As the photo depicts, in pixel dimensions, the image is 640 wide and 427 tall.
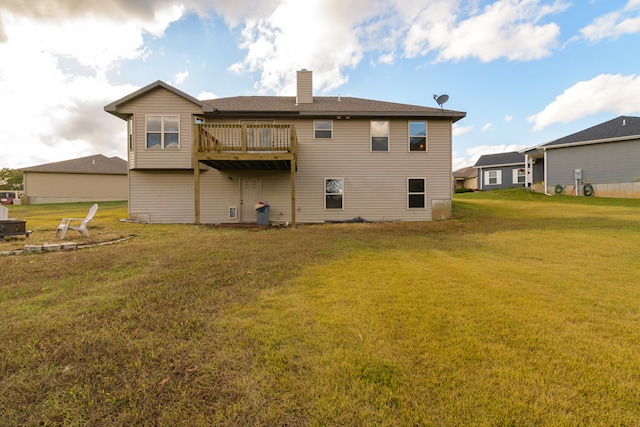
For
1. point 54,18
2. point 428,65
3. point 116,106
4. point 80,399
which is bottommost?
point 80,399

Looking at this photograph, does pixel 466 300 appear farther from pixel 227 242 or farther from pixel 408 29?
pixel 408 29

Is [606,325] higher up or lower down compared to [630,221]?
lower down

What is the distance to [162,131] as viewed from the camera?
11.8 m

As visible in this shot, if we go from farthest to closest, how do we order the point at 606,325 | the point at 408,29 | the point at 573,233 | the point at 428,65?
the point at 428,65
the point at 408,29
the point at 573,233
the point at 606,325

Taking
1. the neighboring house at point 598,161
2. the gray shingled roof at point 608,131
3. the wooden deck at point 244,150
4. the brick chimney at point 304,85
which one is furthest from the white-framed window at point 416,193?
the gray shingled roof at point 608,131

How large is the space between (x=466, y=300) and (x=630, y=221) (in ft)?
37.8

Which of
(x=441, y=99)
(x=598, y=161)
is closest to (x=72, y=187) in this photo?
(x=441, y=99)

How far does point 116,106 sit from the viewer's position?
11.5 meters

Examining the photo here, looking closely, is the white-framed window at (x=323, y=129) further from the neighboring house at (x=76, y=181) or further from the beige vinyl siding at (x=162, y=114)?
the neighboring house at (x=76, y=181)

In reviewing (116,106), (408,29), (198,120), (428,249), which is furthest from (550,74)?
(116,106)

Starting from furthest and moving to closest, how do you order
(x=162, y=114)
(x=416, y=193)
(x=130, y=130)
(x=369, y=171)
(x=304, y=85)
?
(x=304, y=85) < (x=416, y=193) < (x=369, y=171) < (x=130, y=130) < (x=162, y=114)

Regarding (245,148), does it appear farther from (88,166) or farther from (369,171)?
(88,166)

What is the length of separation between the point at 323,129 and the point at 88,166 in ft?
96.0

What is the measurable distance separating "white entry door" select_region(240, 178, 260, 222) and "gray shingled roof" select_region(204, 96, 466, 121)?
3124mm
